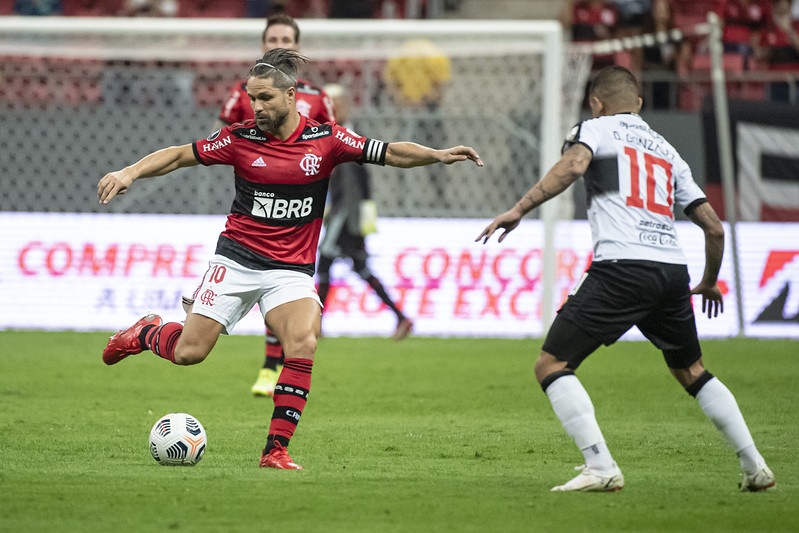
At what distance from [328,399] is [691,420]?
273cm

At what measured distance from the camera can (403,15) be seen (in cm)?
1900

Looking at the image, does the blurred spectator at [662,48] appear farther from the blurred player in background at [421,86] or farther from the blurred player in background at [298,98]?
the blurred player in background at [298,98]

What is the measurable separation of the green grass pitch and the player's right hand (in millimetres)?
1389

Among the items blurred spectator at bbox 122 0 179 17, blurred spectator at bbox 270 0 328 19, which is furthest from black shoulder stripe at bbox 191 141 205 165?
blurred spectator at bbox 270 0 328 19

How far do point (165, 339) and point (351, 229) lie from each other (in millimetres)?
6142

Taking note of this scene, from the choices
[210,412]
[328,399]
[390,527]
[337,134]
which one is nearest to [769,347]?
[328,399]

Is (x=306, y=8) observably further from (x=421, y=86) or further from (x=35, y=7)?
(x=421, y=86)

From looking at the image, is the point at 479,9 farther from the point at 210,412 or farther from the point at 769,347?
the point at 210,412

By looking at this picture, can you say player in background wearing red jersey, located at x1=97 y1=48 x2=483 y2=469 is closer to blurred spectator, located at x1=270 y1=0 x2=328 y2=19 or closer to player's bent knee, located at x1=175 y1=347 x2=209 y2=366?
player's bent knee, located at x1=175 y1=347 x2=209 y2=366

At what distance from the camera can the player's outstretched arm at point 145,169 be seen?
592cm

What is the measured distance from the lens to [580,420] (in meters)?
5.26

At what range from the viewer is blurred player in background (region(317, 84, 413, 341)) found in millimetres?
12305

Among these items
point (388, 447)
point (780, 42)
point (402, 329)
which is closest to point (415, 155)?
point (388, 447)

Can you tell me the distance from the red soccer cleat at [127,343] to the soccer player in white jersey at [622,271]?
2.45m
